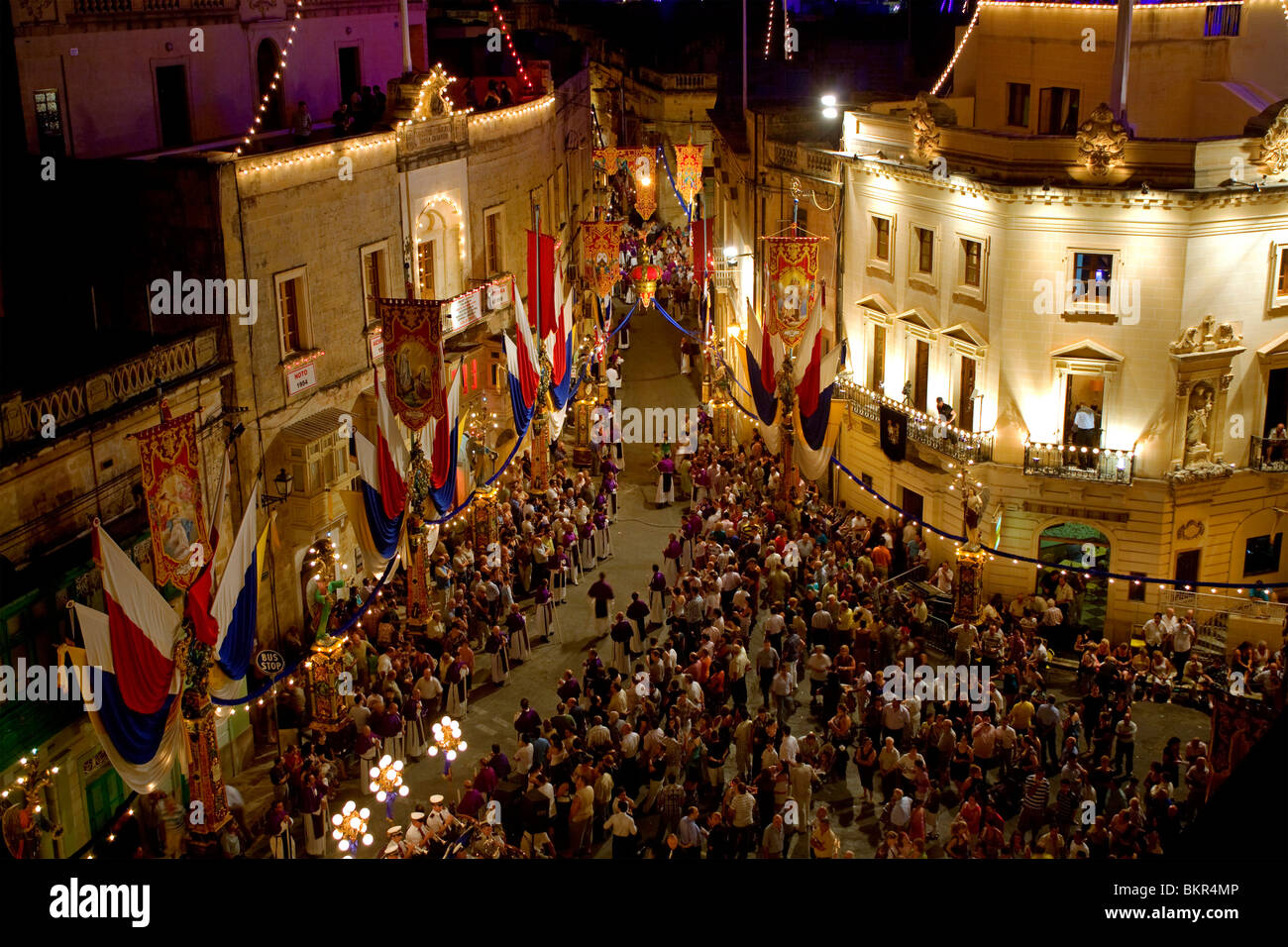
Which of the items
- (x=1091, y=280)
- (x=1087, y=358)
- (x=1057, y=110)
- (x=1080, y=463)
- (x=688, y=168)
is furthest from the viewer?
(x=688, y=168)

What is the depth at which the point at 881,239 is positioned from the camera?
3291 cm

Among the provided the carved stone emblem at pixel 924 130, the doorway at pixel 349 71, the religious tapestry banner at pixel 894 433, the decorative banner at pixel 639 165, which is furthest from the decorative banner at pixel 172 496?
the decorative banner at pixel 639 165

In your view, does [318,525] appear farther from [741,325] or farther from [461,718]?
[741,325]

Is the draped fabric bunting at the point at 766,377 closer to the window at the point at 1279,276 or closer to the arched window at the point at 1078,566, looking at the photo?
the arched window at the point at 1078,566

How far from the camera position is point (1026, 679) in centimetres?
2334

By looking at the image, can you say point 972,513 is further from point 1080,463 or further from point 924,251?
point 924,251

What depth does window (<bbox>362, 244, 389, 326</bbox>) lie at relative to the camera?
2808 cm

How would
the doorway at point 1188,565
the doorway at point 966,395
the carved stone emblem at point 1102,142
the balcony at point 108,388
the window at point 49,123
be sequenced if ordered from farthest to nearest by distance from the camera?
the doorway at point 966,395 < the doorway at point 1188,565 < the carved stone emblem at point 1102,142 < the window at point 49,123 < the balcony at point 108,388

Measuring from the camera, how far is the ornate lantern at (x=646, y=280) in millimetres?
49875

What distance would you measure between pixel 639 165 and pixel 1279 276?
27.0m
